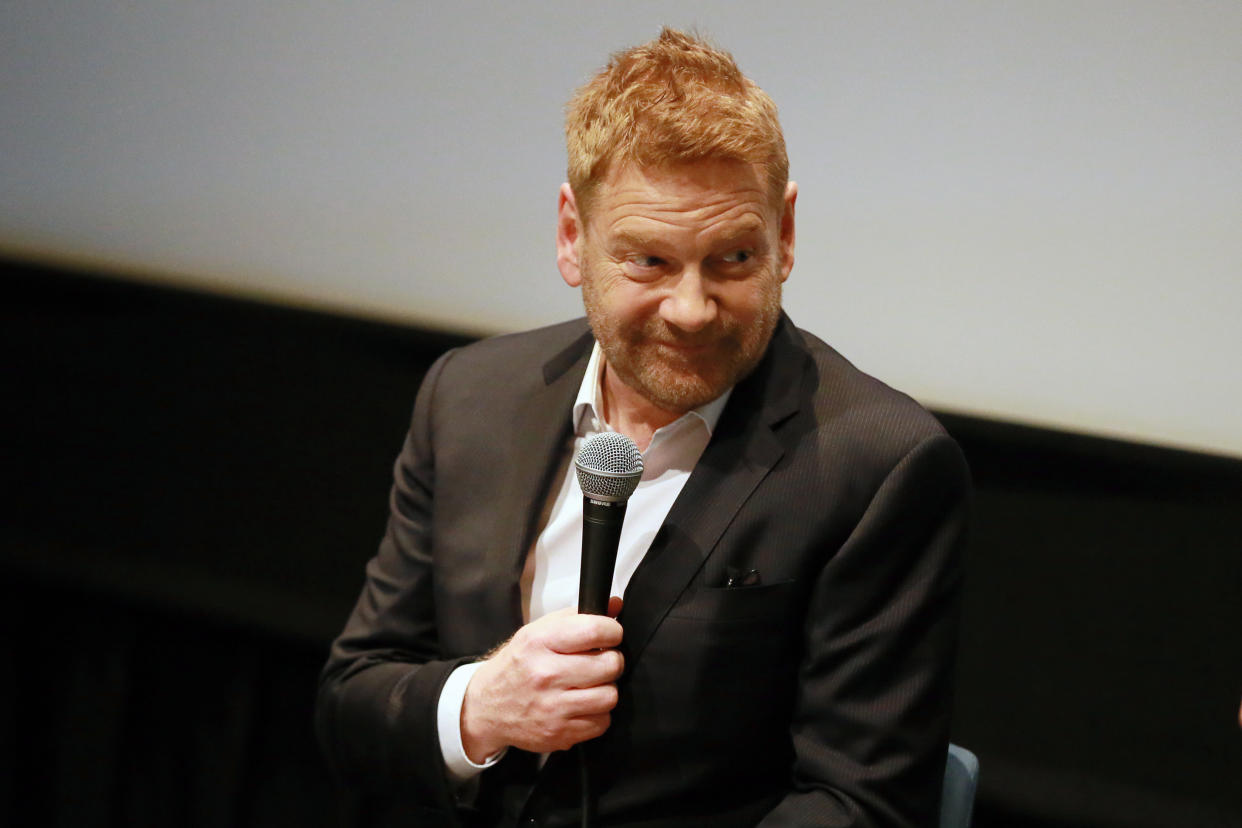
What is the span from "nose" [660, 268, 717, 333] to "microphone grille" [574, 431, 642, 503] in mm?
167

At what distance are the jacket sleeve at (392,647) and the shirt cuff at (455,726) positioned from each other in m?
0.06

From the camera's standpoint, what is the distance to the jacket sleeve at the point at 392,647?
1.67 m

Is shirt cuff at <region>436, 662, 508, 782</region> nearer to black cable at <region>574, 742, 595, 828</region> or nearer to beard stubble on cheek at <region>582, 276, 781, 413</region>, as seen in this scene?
black cable at <region>574, 742, 595, 828</region>

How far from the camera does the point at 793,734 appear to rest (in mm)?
1504

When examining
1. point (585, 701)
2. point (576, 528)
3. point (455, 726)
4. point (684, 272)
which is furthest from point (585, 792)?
point (684, 272)

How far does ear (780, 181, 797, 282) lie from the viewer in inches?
59.4

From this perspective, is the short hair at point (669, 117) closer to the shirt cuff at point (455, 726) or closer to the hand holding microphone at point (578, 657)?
the hand holding microphone at point (578, 657)

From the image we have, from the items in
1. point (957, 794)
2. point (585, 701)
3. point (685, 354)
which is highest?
point (685, 354)

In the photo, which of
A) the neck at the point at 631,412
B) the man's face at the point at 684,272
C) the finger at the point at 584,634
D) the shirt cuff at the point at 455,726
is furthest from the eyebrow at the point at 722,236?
the shirt cuff at the point at 455,726

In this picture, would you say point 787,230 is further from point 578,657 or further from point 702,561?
point 578,657

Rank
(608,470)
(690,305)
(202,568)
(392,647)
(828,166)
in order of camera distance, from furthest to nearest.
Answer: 1. (202,568)
2. (828,166)
3. (392,647)
4. (690,305)
5. (608,470)

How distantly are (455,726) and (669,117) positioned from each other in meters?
0.79

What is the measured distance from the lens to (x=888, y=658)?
143 centimetres

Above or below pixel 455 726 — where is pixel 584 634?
above
